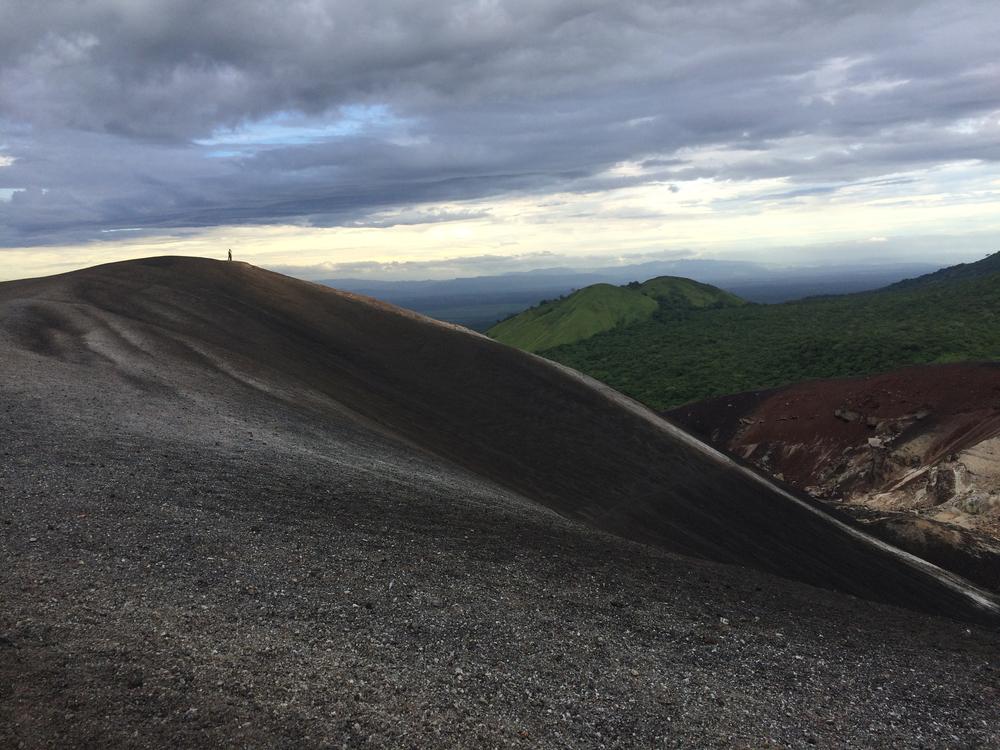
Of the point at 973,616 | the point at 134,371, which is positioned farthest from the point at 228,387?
the point at 973,616

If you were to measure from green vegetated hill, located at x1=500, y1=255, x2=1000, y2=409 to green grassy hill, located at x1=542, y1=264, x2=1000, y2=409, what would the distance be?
193 mm

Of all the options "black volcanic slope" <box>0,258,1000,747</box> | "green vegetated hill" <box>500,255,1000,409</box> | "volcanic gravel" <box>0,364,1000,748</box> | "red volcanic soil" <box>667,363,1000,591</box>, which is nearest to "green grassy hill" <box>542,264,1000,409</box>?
"green vegetated hill" <box>500,255,1000,409</box>

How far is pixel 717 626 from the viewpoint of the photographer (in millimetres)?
13188

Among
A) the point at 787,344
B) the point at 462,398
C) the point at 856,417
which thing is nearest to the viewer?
the point at 462,398

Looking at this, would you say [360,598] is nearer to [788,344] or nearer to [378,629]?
[378,629]

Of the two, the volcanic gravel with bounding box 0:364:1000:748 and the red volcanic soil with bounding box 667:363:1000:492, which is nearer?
the volcanic gravel with bounding box 0:364:1000:748

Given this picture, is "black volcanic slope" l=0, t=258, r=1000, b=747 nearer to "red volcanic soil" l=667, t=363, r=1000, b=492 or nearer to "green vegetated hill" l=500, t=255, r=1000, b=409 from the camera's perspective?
"red volcanic soil" l=667, t=363, r=1000, b=492

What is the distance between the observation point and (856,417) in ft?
185

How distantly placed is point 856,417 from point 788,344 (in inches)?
2643

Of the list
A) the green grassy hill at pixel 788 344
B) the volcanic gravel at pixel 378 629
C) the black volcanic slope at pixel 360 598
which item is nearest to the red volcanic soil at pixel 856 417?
the black volcanic slope at pixel 360 598

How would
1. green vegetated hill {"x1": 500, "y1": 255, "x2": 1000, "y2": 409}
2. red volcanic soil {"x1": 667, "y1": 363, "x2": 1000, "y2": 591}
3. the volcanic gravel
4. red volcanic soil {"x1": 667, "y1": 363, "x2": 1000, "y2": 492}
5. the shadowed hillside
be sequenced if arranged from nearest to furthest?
the volcanic gravel → the shadowed hillside → red volcanic soil {"x1": 667, "y1": 363, "x2": 1000, "y2": 591} → red volcanic soil {"x1": 667, "y1": 363, "x2": 1000, "y2": 492} → green vegetated hill {"x1": 500, "y1": 255, "x2": 1000, "y2": 409}

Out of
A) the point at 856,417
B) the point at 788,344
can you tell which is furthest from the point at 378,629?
the point at 788,344

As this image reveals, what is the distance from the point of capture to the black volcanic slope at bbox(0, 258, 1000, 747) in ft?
28.8

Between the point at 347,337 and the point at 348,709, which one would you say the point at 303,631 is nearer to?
the point at 348,709
